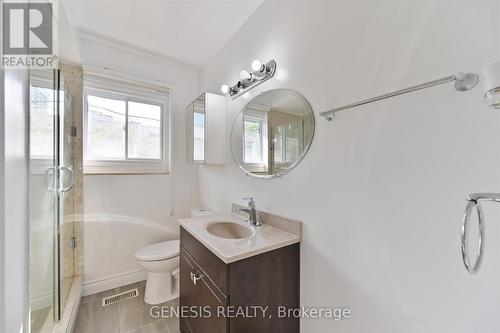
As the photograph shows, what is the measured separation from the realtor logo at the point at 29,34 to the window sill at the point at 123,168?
39.0 inches

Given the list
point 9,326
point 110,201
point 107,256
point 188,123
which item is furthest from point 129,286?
point 188,123

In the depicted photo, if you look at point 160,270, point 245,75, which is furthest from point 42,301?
point 245,75

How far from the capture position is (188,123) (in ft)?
7.25

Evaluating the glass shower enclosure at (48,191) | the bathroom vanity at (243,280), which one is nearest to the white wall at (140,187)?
the glass shower enclosure at (48,191)

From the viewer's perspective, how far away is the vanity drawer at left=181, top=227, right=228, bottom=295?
3.07 ft

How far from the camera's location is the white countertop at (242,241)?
95 centimetres

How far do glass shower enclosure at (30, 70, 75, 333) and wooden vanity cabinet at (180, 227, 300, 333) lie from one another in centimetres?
73

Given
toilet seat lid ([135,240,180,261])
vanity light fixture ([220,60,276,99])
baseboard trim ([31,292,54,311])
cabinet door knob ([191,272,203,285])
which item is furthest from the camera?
toilet seat lid ([135,240,180,261])

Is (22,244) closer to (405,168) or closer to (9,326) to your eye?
(9,326)

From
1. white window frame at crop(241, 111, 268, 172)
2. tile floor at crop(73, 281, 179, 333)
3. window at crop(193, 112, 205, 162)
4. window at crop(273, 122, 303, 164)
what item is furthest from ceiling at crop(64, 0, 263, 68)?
tile floor at crop(73, 281, 179, 333)

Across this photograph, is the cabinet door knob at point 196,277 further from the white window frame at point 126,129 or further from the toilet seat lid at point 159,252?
the white window frame at point 126,129

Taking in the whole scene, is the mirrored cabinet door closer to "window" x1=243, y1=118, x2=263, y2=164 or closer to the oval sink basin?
"window" x1=243, y1=118, x2=263, y2=164

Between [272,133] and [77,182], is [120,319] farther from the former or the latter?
[272,133]

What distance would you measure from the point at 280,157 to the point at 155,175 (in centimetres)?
149
